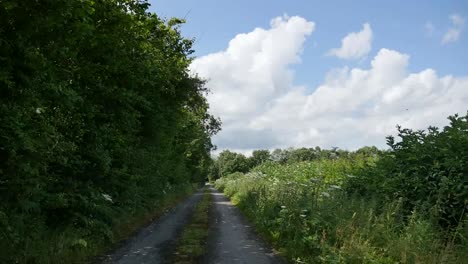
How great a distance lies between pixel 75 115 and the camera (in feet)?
36.8

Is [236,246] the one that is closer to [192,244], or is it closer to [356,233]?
[192,244]

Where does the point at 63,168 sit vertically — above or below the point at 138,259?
above

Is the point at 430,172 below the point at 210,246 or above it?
above

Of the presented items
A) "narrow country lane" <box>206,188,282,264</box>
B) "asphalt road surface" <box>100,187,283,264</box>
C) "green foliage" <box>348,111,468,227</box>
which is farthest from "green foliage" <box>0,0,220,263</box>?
"green foliage" <box>348,111,468,227</box>

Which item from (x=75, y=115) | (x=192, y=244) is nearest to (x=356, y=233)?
(x=192, y=244)

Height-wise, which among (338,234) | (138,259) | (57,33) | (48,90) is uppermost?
(57,33)

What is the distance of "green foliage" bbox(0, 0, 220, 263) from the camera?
7020mm

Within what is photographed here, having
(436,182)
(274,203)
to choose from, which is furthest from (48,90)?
(274,203)

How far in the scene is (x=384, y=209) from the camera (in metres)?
10.5

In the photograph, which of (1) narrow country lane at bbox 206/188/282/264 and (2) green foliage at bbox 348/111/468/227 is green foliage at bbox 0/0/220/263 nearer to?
(1) narrow country lane at bbox 206/188/282/264

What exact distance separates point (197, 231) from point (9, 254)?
29.6 ft

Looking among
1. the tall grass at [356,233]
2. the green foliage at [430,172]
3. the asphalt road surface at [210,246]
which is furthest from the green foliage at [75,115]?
the green foliage at [430,172]

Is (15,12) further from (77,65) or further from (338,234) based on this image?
(338,234)

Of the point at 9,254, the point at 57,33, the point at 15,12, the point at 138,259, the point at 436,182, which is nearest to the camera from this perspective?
the point at 15,12
